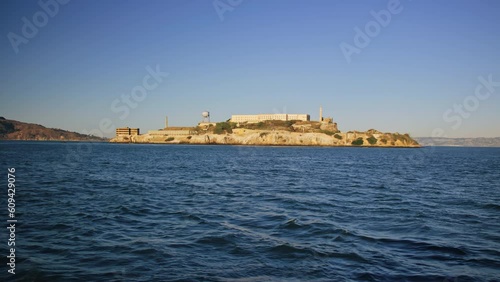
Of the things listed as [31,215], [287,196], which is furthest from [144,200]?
[287,196]

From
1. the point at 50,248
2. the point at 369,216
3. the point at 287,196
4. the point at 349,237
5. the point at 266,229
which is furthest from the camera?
the point at 287,196

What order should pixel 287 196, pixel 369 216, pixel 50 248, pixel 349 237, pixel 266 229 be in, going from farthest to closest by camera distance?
pixel 287 196, pixel 369 216, pixel 266 229, pixel 349 237, pixel 50 248

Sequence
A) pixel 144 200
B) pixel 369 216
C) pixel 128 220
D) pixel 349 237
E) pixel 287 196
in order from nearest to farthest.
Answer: pixel 349 237
pixel 128 220
pixel 369 216
pixel 144 200
pixel 287 196

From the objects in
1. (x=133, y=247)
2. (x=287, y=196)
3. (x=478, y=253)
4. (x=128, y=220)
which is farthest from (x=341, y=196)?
(x=133, y=247)

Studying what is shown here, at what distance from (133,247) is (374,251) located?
325 inches

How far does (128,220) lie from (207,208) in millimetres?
4472

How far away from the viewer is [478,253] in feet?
39.8

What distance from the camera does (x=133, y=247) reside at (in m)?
11.8

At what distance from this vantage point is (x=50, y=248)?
11578mm

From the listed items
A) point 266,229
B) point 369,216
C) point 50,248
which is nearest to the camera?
point 50,248

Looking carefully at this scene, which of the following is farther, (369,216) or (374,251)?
(369,216)

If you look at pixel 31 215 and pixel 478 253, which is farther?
pixel 31 215

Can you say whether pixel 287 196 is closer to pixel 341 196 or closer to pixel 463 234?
pixel 341 196

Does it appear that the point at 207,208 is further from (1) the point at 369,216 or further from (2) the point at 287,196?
(1) the point at 369,216
